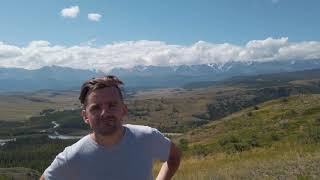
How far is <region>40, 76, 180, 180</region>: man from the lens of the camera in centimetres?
461

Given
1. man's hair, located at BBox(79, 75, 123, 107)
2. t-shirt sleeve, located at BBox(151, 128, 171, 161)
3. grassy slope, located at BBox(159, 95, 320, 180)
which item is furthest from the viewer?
grassy slope, located at BBox(159, 95, 320, 180)

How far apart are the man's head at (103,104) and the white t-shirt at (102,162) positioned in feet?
0.55

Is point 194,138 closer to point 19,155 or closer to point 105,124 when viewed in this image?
point 105,124

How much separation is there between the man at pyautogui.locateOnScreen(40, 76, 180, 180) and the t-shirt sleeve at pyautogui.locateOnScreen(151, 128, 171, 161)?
42mm

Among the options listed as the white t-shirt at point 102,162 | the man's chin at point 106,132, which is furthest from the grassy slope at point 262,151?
the man's chin at point 106,132

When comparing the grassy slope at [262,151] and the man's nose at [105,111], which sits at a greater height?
the man's nose at [105,111]

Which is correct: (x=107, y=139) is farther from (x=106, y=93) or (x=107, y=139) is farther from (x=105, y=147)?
(x=106, y=93)

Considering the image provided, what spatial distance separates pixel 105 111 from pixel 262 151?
20.8m

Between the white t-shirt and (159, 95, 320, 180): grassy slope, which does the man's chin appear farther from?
(159, 95, 320, 180): grassy slope

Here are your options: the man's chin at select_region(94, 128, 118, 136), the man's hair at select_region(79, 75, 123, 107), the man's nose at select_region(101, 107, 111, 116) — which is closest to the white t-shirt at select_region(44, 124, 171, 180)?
the man's chin at select_region(94, 128, 118, 136)

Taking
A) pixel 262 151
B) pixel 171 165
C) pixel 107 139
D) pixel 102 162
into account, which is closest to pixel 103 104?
pixel 107 139

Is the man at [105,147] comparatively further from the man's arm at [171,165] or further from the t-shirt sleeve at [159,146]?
the man's arm at [171,165]

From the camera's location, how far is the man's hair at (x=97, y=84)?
4.74 metres

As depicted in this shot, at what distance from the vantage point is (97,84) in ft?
15.5
